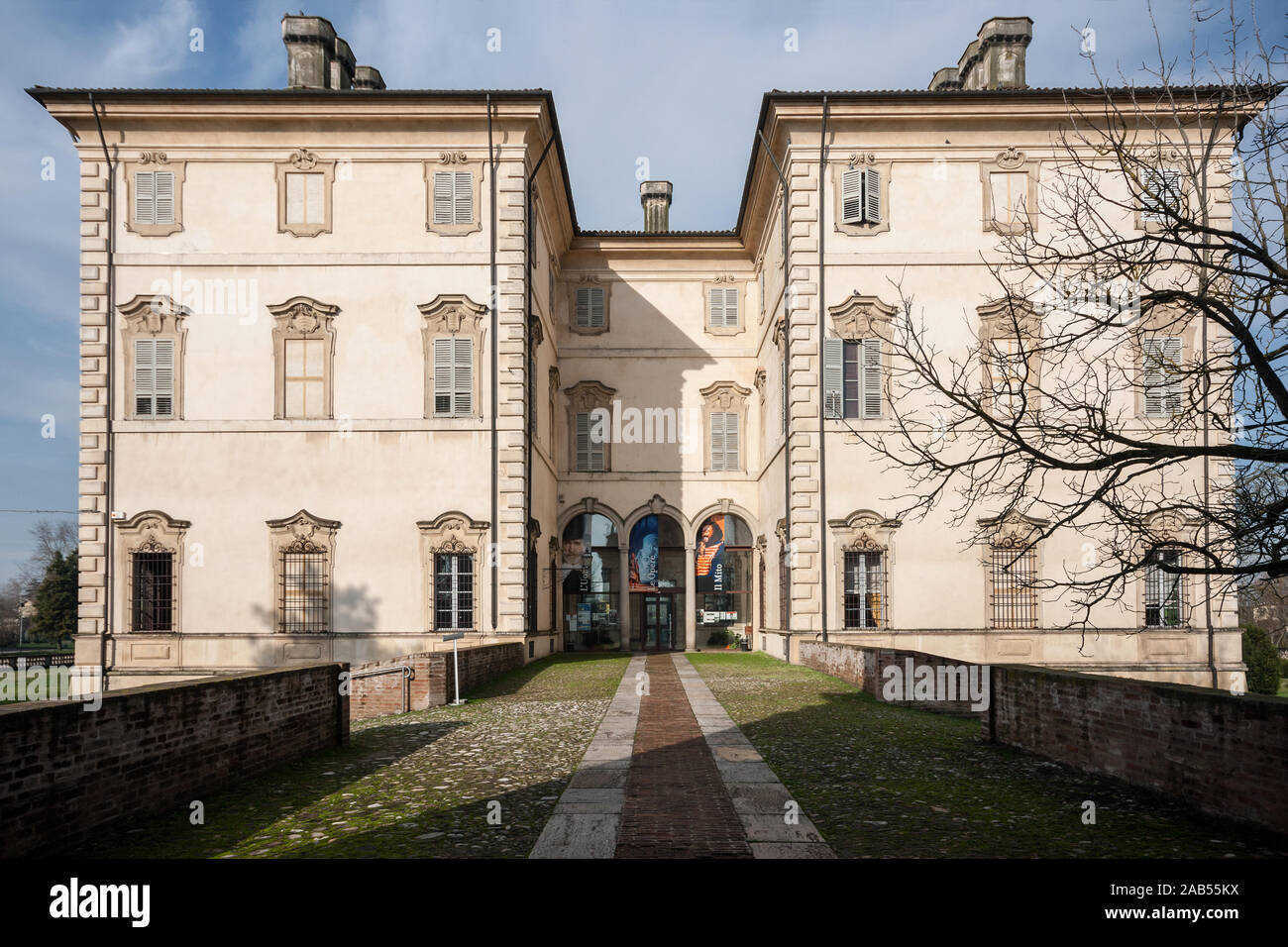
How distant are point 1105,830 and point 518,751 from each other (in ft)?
19.1

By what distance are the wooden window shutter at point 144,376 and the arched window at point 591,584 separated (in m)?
13.1

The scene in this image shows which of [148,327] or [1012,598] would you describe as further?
[148,327]

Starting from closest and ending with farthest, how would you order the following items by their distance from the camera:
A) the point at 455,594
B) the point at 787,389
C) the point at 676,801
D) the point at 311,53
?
the point at 676,801 → the point at 455,594 → the point at 787,389 → the point at 311,53

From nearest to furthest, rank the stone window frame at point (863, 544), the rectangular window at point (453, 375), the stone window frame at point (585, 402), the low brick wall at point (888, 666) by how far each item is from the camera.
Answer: the low brick wall at point (888, 666), the stone window frame at point (863, 544), the rectangular window at point (453, 375), the stone window frame at point (585, 402)

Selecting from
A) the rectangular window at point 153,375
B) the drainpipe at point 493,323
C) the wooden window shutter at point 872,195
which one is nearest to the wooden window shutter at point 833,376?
the wooden window shutter at point 872,195

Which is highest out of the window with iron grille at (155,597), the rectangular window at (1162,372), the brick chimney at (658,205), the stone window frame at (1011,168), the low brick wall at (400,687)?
the brick chimney at (658,205)

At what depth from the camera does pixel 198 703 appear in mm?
7414

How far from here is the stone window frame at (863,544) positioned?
71.7 ft

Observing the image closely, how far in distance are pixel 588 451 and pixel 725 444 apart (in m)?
4.62

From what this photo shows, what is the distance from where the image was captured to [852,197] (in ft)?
73.9

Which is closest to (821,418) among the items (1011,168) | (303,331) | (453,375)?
(1011,168)

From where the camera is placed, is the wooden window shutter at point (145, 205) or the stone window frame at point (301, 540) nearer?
the stone window frame at point (301, 540)

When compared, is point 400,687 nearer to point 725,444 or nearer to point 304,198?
point 304,198

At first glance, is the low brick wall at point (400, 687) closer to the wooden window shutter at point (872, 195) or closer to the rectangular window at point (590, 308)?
the wooden window shutter at point (872, 195)
